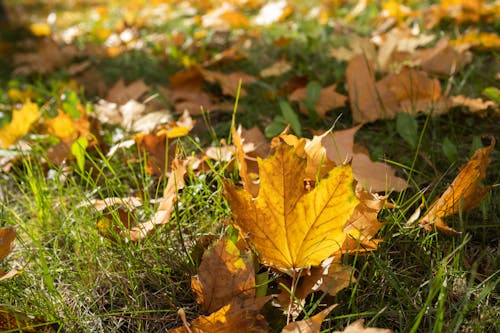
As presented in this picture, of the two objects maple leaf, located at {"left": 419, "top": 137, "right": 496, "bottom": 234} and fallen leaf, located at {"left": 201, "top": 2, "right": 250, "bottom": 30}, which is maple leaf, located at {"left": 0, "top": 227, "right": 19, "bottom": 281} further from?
fallen leaf, located at {"left": 201, "top": 2, "right": 250, "bottom": 30}

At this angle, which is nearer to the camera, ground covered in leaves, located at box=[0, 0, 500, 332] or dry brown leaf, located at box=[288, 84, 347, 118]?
ground covered in leaves, located at box=[0, 0, 500, 332]

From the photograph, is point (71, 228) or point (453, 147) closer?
point (71, 228)

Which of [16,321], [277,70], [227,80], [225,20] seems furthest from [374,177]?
[225,20]

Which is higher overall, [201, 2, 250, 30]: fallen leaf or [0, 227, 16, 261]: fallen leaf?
[0, 227, 16, 261]: fallen leaf

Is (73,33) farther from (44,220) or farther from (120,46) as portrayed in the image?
(44,220)

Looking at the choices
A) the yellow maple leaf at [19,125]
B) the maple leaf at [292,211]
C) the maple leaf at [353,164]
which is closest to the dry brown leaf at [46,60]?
the yellow maple leaf at [19,125]

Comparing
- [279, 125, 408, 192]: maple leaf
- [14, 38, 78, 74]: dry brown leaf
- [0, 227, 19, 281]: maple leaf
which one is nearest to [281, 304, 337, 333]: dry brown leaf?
[279, 125, 408, 192]: maple leaf

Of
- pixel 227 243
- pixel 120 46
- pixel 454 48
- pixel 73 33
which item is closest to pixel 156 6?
pixel 73 33
